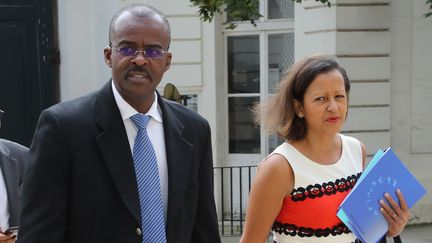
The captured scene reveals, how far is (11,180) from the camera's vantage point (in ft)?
12.3

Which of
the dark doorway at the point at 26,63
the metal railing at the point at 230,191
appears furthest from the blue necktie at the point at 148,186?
the metal railing at the point at 230,191

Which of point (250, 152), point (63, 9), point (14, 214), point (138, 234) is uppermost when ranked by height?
point (63, 9)

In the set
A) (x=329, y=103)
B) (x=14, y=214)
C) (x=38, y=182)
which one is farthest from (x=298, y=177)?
(x=14, y=214)

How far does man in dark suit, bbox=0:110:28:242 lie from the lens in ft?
12.1

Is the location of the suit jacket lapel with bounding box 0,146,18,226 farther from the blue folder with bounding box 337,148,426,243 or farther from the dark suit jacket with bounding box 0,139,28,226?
the blue folder with bounding box 337,148,426,243

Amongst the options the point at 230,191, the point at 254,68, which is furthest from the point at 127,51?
the point at 254,68

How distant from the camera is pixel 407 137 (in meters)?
9.43

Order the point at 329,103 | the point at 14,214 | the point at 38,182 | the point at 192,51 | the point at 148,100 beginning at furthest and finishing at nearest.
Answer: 1. the point at 192,51
2. the point at 14,214
3. the point at 329,103
4. the point at 148,100
5. the point at 38,182

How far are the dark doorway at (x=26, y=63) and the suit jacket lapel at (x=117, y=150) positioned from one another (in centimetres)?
707

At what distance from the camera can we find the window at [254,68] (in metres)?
10.4

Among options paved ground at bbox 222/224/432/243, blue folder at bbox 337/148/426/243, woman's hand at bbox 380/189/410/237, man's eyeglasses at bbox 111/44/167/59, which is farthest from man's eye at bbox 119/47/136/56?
paved ground at bbox 222/224/432/243

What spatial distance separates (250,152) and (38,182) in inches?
334

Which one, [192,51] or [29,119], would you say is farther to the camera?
[192,51]

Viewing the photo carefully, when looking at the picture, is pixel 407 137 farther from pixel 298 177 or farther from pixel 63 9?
pixel 298 177
